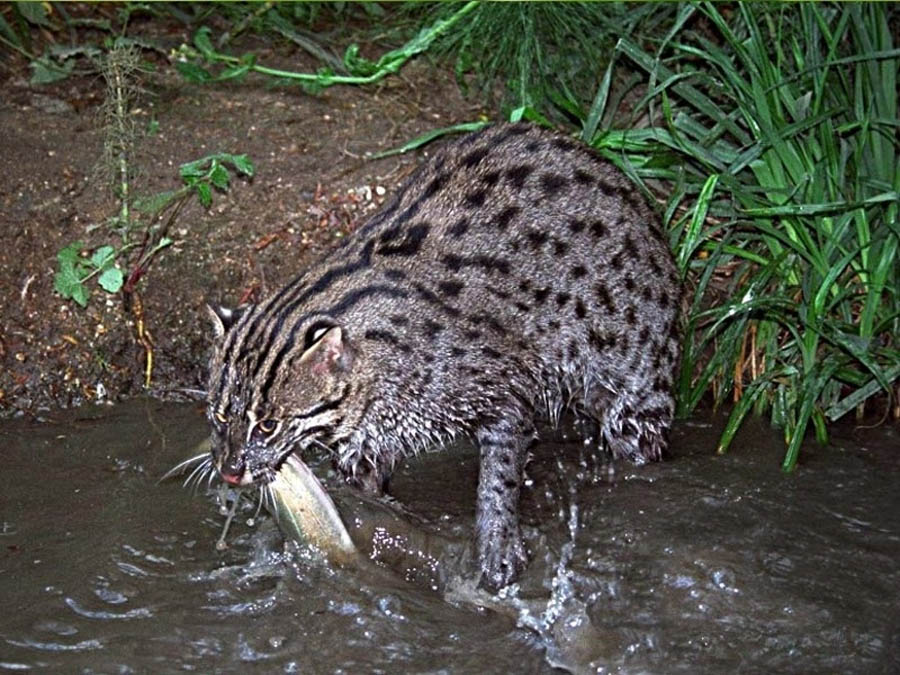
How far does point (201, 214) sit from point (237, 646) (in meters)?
3.18

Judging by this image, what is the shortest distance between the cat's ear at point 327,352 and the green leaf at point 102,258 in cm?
210

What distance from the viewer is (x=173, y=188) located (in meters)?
8.71

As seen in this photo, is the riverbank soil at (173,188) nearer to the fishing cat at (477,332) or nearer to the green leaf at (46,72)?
the green leaf at (46,72)

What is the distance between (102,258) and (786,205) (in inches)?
140

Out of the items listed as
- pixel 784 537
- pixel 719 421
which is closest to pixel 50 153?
pixel 719 421

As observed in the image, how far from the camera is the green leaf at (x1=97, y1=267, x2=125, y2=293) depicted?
8195 millimetres

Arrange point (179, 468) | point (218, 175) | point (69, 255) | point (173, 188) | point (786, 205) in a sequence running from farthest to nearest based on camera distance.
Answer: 1. point (173, 188)
2. point (218, 175)
3. point (69, 255)
4. point (786, 205)
5. point (179, 468)

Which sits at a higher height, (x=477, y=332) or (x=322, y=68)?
(x=322, y=68)

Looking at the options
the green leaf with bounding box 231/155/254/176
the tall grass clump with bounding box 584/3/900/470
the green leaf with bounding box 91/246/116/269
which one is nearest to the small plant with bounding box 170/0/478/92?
the green leaf with bounding box 231/155/254/176

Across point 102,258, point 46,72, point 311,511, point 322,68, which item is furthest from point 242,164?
point 311,511

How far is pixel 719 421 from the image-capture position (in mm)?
8156

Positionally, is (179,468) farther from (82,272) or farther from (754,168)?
(754,168)

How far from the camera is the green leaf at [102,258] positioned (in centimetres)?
827

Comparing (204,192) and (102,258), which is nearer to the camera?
(102,258)
